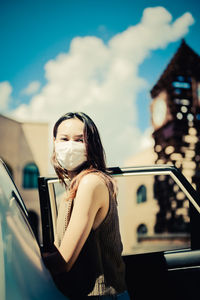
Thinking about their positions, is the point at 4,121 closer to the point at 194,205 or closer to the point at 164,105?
the point at 164,105

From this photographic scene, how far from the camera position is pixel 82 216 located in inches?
39.3

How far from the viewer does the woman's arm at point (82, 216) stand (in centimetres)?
98

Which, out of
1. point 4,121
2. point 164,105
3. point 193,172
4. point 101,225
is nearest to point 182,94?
point 164,105

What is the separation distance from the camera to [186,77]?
12.2 meters

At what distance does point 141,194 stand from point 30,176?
10348 mm

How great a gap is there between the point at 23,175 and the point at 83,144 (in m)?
19.7

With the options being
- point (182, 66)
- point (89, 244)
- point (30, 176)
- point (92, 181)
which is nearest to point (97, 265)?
point (89, 244)

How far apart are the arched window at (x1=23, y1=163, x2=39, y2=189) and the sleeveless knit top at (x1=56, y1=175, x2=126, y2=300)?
19651mm

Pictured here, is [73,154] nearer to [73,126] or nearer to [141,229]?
[73,126]

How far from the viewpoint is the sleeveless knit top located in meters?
1.06

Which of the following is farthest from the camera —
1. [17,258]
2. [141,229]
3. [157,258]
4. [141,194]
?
[141,194]

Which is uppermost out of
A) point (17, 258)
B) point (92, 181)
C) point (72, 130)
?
Answer: point (72, 130)

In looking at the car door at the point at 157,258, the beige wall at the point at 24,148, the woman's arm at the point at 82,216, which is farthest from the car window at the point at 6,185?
the beige wall at the point at 24,148

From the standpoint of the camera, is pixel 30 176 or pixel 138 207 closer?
pixel 30 176
